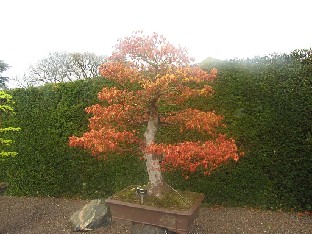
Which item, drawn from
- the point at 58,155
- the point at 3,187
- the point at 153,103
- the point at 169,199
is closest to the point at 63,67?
the point at 3,187

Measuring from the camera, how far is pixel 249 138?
5.29 metres

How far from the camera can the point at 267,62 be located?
209 inches

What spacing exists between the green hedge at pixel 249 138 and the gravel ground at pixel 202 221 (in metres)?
0.30

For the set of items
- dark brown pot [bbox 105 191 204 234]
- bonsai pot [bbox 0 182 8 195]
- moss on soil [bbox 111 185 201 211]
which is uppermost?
moss on soil [bbox 111 185 201 211]

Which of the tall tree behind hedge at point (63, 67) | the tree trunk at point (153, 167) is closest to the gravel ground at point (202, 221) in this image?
the tree trunk at point (153, 167)

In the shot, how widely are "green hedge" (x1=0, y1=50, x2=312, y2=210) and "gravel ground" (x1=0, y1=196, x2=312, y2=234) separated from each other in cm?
30

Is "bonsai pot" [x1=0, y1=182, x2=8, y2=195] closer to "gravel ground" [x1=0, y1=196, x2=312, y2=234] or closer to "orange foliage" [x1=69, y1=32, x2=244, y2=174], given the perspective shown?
"gravel ground" [x1=0, y1=196, x2=312, y2=234]

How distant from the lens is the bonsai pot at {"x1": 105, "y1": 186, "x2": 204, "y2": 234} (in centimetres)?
370

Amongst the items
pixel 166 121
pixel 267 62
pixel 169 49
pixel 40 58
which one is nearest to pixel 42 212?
pixel 166 121

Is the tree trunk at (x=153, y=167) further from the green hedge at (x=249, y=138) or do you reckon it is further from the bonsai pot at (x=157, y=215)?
the green hedge at (x=249, y=138)

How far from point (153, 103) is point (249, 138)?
7.42 feet

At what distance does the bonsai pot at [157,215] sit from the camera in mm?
3701

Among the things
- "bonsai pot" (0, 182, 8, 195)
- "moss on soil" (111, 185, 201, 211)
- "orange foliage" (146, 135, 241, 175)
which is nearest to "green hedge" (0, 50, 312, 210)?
"moss on soil" (111, 185, 201, 211)

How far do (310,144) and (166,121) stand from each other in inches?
106
